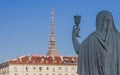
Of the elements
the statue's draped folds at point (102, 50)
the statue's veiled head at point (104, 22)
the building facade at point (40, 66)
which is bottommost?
the building facade at point (40, 66)

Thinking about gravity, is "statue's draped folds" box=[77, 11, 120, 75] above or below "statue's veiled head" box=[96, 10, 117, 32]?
below

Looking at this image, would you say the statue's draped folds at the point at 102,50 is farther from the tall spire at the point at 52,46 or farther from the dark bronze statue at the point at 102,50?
the tall spire at the point at 52,46

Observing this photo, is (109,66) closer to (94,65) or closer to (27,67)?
(94,65)

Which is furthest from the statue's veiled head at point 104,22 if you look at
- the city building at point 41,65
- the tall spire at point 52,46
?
the tall spire at point 52,46

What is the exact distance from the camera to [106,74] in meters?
11.9

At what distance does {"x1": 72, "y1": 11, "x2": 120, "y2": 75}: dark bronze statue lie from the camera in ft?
39.1

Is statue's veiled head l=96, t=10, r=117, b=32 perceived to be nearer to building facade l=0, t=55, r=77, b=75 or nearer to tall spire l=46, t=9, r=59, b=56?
building facade l=0, t=55, r=77, b=75

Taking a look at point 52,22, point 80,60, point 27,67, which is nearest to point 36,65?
point 27,67

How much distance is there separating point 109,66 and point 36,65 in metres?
126

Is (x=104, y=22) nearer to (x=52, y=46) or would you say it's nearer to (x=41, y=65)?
(x=41, y=65)

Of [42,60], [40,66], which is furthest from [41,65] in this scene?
[42,60]

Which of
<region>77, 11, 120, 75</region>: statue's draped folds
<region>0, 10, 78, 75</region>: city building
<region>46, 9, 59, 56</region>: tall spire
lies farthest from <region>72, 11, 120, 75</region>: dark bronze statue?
<region>46, 9, 59, 56</region>: tall spire

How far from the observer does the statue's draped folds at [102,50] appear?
1191 cm

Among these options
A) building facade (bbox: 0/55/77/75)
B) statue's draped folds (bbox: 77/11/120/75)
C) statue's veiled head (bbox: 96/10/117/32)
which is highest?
statue's veiled head (bbox: 96/10/117/32)
